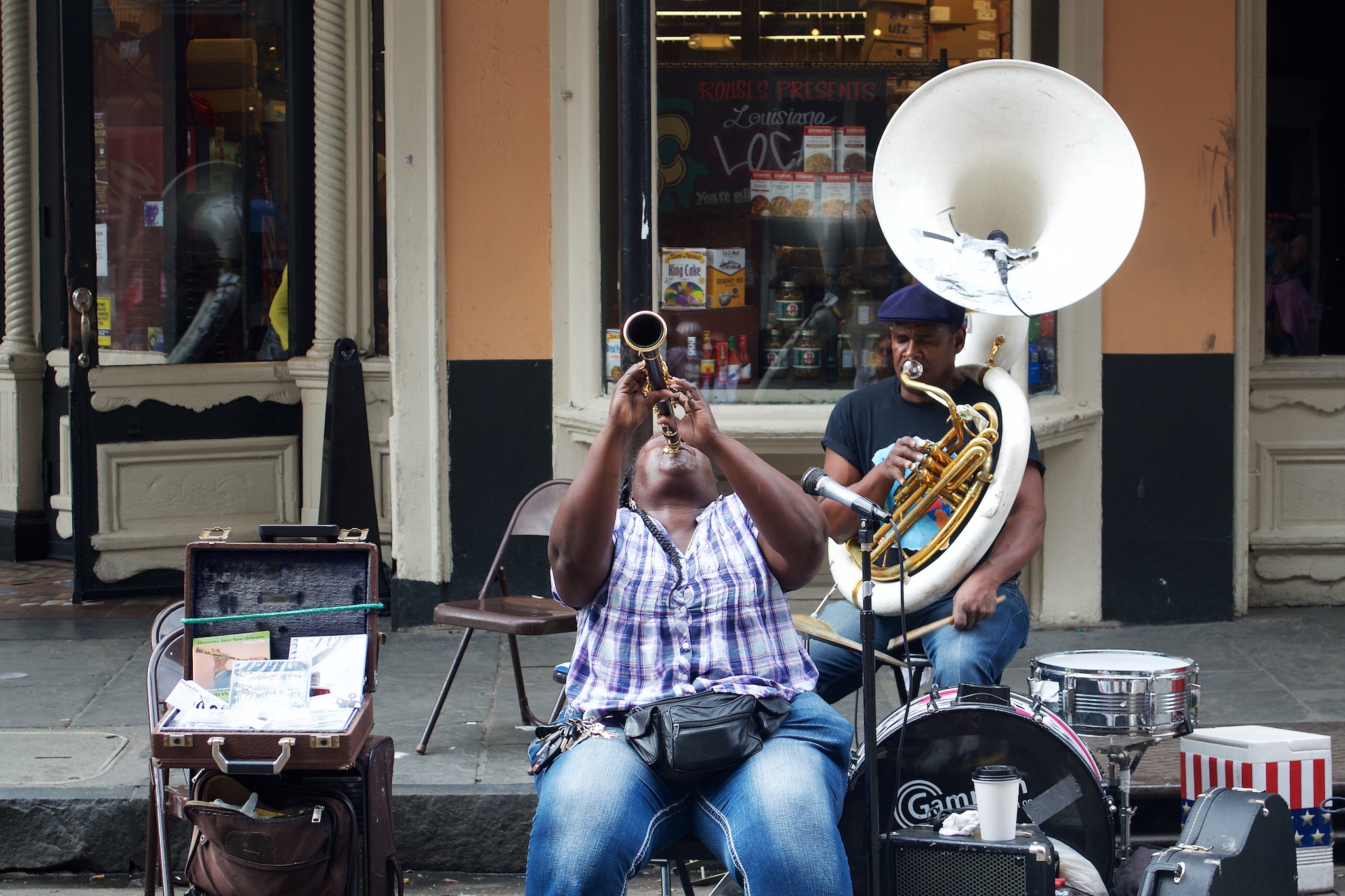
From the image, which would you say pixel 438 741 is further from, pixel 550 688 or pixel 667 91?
pixel 667 91

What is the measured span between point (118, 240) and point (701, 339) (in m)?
2.91

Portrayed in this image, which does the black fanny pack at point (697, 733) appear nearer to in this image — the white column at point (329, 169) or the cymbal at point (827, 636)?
the cymbal at point (827, 636)

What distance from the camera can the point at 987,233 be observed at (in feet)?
12.6

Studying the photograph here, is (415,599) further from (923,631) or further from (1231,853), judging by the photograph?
(1231,853)

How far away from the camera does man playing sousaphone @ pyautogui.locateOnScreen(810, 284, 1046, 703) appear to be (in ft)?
11.8

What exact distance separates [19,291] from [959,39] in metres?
4.90

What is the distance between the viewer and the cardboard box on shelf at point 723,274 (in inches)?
225

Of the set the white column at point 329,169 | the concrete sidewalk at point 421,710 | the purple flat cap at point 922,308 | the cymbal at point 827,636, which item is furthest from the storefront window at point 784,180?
the cymbal at point 827,636

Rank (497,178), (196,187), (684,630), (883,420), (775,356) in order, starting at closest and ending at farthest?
1. (684,630)
2. (883,420)
3. (497,178)
4. (775,356)
5. (196,187)

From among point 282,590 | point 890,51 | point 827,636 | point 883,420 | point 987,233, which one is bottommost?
point 827,636

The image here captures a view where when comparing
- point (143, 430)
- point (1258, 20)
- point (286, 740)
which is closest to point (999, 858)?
point (286, 740)

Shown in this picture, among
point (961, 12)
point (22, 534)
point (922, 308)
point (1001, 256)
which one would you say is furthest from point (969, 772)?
point (22, 534)

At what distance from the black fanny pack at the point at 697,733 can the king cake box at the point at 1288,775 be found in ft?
4.31

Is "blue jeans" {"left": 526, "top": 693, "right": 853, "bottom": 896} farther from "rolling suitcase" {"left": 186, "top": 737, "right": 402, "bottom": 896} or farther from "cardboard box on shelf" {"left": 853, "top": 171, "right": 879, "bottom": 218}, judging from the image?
"cardboard box on shelf" {"left": 853, "top": 171, "right": 879, "bottom": 218}
